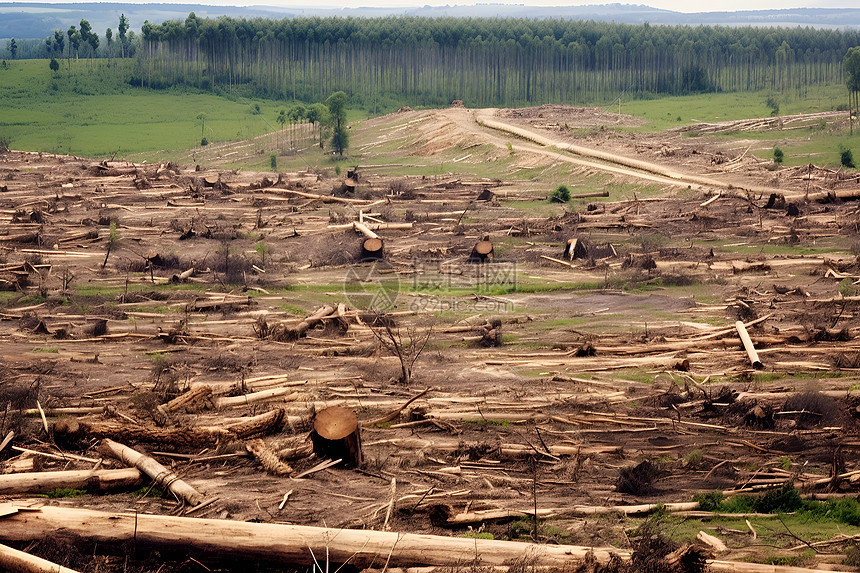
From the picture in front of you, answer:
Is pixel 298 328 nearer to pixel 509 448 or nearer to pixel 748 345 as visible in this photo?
pixel 509 448

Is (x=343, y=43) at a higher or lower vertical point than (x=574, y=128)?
higher

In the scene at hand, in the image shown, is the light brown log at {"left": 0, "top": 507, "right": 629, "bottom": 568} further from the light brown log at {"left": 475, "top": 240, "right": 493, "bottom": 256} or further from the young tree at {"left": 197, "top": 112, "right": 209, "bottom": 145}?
the young tree at {"left": 197, "top": 112, "right": 209, "bottom": 145}

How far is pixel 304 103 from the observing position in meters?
104

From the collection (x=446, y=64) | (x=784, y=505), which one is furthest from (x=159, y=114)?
(x=784, y=505)

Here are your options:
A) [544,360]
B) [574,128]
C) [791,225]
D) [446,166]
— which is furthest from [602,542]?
[574,128]

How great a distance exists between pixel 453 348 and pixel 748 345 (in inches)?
249

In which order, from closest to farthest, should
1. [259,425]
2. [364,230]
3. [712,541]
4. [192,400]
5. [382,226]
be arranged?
[712,541] < [259,425] < [192,400] < [364,230] < [382,226]

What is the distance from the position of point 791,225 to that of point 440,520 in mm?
24997

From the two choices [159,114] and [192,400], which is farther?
[159,114]

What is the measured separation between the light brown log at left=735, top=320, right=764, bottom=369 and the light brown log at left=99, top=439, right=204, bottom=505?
1113 centimetres

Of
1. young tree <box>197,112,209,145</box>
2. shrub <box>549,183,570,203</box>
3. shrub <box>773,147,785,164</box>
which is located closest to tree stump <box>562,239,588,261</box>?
shrub <box>549,183,570,203</box>

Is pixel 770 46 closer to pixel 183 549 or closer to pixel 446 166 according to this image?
pixel 446 166

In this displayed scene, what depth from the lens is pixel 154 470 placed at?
40.0ft

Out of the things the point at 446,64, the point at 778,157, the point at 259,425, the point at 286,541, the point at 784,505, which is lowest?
the point at 784,505
